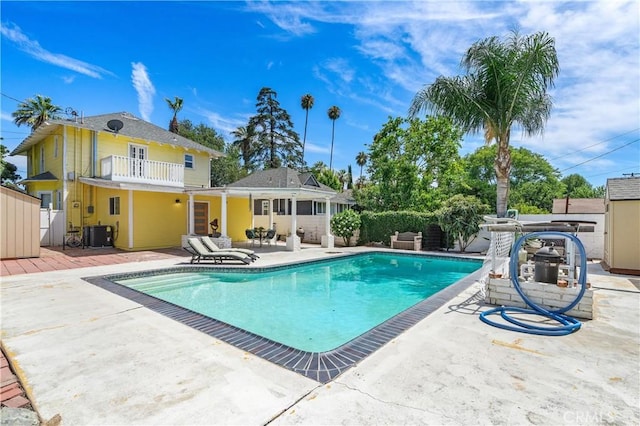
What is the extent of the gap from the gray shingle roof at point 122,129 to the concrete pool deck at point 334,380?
1318cm

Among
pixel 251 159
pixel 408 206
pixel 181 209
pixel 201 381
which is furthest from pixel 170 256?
pixel 251 159

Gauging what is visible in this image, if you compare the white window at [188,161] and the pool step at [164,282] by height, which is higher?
the white window at [188,161]

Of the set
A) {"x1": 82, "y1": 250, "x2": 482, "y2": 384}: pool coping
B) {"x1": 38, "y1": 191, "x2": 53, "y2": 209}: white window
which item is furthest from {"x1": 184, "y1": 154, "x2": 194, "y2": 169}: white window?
{"x1": 82, "y1": 250, "x2": 482, "y2": 384}: pool coping

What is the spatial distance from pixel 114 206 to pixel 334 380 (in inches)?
624

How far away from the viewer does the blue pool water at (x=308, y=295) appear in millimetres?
5879

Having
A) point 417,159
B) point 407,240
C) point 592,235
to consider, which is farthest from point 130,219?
point 592,235

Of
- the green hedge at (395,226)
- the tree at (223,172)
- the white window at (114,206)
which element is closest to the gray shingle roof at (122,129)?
the white window at (114,206)

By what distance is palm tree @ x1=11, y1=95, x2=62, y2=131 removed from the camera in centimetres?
2828

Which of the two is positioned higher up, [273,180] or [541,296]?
[273,180]

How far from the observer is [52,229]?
14859mm

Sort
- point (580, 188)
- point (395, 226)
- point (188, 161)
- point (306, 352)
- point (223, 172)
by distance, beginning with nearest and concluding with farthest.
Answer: point (306, 352) → point (395, 226) → point (188, 161) → point (223, 172) → point (580, 188)

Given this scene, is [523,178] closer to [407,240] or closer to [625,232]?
[407,240]

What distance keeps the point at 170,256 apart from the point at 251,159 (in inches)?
1072

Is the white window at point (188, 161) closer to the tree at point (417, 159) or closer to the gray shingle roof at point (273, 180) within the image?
the gray shingle roof at point (273, 180)
